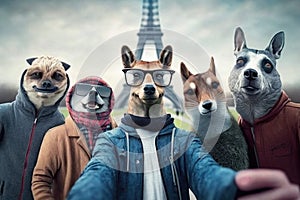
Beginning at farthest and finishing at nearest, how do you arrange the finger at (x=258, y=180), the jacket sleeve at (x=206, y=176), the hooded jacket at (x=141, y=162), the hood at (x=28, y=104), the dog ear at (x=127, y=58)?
the hood at (x=28, y=104)
the dog ear at (x=127, y=58)
the hooded jacket at (x=141, y=162)
the jacket sleeve at (x=206, y=176)
the finger at (x=258, y=180)

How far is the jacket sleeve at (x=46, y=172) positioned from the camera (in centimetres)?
197

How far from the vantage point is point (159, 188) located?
6.31ft

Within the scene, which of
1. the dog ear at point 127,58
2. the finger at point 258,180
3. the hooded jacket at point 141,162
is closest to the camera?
the finger at point 258,180

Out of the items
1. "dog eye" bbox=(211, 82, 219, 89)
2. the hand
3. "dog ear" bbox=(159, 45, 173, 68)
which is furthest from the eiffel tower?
the hand

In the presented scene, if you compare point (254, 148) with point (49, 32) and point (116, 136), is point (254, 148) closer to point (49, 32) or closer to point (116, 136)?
point (116, 136)

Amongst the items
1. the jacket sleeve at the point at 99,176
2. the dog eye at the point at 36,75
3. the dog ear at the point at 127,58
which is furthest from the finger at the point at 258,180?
the dog eye at the point at 36,75

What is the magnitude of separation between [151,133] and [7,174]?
648mm

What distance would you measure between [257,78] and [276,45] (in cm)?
20

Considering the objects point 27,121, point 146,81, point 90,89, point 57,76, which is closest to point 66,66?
point 57,76

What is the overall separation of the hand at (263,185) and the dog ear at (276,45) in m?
0.72

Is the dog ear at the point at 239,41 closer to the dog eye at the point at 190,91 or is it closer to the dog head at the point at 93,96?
the dog eye at the point at 190,91

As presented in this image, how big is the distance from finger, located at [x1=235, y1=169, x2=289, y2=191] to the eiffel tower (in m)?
0.60

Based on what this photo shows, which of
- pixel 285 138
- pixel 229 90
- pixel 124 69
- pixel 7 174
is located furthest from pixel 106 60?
pixel 285 138

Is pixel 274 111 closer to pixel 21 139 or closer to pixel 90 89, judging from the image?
pixel 90 89
